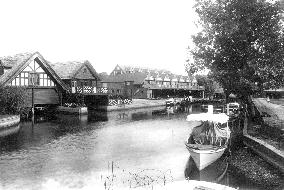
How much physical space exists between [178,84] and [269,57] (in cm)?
6859

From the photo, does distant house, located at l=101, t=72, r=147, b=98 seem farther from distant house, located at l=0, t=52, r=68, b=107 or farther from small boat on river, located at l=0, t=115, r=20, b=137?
small boat on river, located at l=0, t=115, r=20, b=137

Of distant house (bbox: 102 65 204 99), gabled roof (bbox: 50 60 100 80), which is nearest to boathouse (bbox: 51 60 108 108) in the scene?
gabled roof (bbox: 50 60 100 80)

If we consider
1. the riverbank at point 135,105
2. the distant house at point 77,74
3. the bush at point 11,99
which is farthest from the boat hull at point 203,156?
the riverbank at point 135,105

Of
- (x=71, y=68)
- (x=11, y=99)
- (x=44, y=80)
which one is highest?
(x=71, y=68)

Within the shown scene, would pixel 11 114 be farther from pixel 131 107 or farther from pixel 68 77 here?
pixel 131 107

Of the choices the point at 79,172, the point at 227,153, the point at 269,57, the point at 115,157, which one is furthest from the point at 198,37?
the point at 79,172

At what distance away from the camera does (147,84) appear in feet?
291

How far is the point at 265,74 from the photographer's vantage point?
32.8 m

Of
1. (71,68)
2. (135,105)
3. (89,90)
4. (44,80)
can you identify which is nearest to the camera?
(44,80)

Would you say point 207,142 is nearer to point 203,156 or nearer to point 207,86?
point 203,156

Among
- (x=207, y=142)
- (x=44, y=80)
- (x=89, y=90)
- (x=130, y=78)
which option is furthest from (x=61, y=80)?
(x=130, y=78)

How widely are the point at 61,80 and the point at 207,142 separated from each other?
117 ft

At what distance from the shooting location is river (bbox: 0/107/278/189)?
17.9 meters

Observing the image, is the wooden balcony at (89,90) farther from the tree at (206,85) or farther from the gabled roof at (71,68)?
the tree at (206,85)
